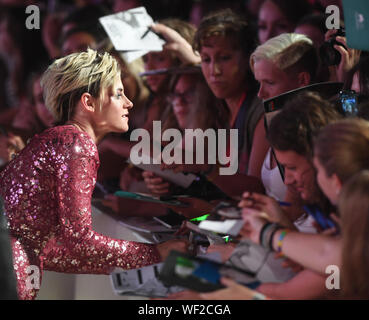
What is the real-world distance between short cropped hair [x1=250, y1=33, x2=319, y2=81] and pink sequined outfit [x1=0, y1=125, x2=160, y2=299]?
878 millimetres

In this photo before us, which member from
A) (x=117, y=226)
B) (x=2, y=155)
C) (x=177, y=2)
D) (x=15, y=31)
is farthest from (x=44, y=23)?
(x=117, y=226)

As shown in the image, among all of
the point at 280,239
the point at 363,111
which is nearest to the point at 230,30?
the point at 363,111

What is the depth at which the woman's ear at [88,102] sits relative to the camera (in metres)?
1.89

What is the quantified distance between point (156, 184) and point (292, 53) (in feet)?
2.55

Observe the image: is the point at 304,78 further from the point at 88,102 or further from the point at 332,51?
the point at 88,102

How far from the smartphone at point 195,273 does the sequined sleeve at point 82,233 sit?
1.35ft

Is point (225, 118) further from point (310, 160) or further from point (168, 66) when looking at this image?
point (310, 160)

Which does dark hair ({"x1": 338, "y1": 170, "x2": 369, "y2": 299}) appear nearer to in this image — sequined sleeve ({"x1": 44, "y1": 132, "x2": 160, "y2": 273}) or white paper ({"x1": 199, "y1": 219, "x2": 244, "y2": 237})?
white paper ({"x1": 199, "y1": 219, "x2": 244, "y2": 237})

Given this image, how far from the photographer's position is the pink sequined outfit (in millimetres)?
1726

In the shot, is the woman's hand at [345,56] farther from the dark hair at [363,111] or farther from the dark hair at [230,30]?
the dark hair at [230,30]

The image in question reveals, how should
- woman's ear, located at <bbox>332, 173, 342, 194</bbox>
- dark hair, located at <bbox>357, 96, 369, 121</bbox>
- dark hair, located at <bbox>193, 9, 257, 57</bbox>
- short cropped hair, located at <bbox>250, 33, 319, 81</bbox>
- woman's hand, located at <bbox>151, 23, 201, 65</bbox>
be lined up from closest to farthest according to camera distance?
1. woman's ear, located at <bbox>332, 173, 342, 194</bbox>
2. dark hair, located at <bbox>357, 96, 369, 121</bbox>
3. short cropped hair, located at <bbox>250, 33, 319, 81</bbox>
4. dark hair, located at <bbox>193, 9, 257, 57</bbox>
5. woman's hand, located at <bbox>151, 23, 201, 65</bbox>

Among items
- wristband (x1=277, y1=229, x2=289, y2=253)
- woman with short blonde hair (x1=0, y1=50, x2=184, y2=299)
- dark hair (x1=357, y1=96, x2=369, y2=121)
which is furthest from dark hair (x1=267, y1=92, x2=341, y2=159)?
woman with short blonde hair (x1=0, y1=50, x2=184, y2=299)

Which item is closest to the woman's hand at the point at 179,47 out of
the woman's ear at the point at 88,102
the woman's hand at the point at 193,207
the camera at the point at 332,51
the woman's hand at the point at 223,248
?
the camera at the point at 332,51
